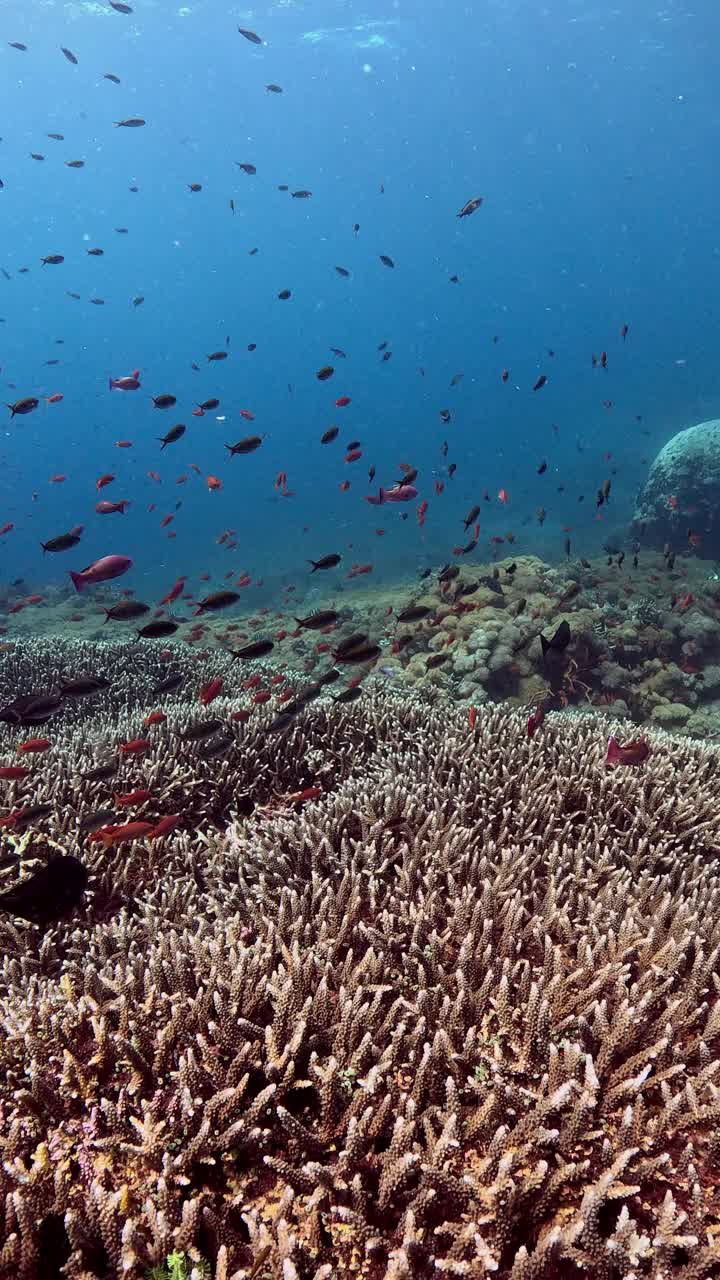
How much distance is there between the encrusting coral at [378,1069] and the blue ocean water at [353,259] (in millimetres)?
10217

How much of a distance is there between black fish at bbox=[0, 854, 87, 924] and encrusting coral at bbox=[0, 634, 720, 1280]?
245 mm

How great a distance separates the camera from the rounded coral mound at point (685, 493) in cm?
2280

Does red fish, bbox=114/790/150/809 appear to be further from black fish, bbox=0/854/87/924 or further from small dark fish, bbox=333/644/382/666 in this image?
small dark fish, bbox=333/644/382/666

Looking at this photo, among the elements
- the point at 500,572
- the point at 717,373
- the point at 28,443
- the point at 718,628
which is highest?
the point at 28,443

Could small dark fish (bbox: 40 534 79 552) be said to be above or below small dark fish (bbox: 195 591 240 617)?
above

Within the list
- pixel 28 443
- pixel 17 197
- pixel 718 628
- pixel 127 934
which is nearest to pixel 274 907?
pixel 127 934

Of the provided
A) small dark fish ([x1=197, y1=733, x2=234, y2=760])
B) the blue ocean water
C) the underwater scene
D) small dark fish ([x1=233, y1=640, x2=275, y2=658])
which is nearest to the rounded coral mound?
the underwater scene

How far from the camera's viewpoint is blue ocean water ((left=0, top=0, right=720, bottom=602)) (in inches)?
2044

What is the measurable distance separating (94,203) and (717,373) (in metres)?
112

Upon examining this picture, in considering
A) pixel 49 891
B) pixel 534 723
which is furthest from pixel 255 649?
pixel 49 891

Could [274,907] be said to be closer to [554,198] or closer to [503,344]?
[554,198]

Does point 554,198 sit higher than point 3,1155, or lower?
higher

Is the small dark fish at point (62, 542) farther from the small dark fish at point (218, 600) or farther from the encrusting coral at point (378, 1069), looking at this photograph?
the encrusting coral at point (378, 1069)

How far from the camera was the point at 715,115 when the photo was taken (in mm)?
65375
